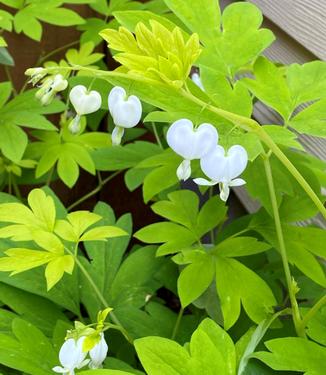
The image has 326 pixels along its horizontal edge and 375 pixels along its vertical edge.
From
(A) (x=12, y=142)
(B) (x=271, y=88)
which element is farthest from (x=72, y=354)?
(A) (x=12, y=142)

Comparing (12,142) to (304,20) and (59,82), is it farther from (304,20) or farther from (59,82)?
(304,20)

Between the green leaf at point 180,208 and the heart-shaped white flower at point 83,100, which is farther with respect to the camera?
the green leaf at point 180,208

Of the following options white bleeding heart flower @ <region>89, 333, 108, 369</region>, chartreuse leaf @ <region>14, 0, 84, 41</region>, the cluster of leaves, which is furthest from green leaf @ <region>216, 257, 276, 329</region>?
chartreuse leaf @ <region>14, 0, 84, 41</region>

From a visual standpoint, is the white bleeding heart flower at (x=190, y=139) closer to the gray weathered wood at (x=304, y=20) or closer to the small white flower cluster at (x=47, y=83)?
the small white flower cluster at (x=47, y=83)

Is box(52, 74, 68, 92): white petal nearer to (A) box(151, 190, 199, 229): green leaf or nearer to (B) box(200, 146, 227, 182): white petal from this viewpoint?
(B) box(200, 146, 227, 182): white petal

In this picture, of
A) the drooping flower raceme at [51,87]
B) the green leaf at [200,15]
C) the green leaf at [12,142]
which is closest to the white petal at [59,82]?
the drooping flower raceme at [51,87]

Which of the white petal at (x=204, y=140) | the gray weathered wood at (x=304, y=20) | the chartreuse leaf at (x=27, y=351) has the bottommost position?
the chartreuse leaf at (x=27, y=351)
